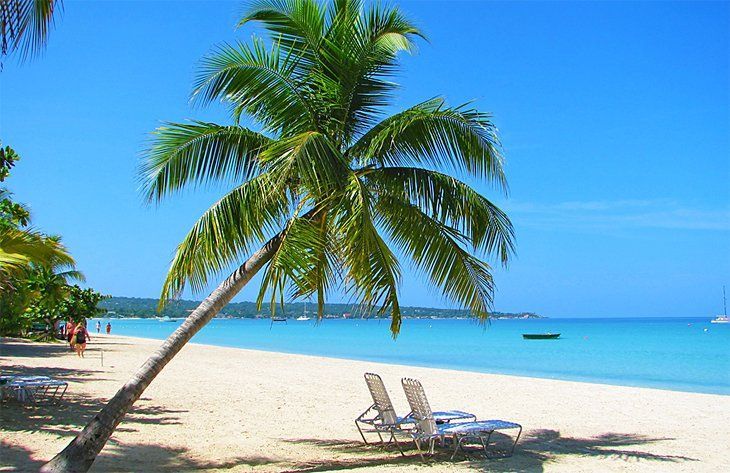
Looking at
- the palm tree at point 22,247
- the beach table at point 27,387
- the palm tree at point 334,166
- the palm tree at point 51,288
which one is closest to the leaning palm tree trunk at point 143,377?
the palm tree at point 334,166

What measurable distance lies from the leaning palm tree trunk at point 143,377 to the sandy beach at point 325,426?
0.87m

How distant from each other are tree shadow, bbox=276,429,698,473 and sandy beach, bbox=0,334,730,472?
0.07 feet

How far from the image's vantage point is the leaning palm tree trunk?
20.7ft

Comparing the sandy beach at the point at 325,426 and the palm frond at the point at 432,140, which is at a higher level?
the palm frond at the point at 432,140

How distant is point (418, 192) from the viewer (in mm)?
7852

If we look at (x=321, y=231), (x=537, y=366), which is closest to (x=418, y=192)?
(x=321, y=231)

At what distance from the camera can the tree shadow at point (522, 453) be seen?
7.57 meters

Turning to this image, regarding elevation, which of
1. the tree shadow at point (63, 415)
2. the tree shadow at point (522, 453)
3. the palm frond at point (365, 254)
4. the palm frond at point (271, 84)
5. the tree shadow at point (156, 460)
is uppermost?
the palm frond at point (271, 84)

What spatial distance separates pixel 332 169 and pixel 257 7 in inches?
87.8

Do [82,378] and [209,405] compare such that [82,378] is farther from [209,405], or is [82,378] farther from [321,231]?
[321,231]

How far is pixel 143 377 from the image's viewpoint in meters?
6.75

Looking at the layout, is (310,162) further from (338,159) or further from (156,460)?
(156,460)

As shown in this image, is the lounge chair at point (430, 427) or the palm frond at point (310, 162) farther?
the lounge chair at point (430, 427)

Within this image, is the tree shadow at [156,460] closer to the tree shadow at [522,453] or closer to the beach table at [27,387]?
the tree shadow at [522,453]
